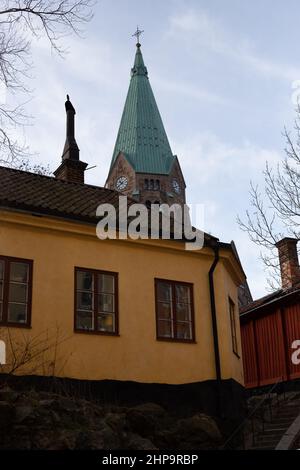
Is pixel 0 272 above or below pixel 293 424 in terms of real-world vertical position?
above

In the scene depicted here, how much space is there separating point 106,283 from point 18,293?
212 centimetres

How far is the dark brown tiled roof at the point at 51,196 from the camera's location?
14.4m

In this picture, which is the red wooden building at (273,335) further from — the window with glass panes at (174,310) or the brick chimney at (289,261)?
the window with glass panes at (174,310)

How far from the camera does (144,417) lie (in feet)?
41.5

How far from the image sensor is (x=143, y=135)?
6650 centimetres

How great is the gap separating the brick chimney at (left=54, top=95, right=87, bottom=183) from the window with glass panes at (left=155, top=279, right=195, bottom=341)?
5.20 m

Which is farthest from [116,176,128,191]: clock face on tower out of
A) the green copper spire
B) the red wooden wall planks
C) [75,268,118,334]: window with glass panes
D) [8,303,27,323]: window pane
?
[8,303,27,323]: window pane

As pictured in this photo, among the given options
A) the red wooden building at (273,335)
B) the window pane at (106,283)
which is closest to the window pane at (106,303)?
the window pane at (106,283)

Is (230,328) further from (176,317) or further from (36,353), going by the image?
(36,353)

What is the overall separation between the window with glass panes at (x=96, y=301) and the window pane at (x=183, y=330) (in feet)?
5.46

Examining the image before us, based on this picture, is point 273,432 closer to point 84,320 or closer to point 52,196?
point 84,320

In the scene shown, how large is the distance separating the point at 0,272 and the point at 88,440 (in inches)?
168

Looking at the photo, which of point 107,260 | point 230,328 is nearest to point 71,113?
point 107,260

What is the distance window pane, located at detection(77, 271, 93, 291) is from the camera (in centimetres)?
1448
